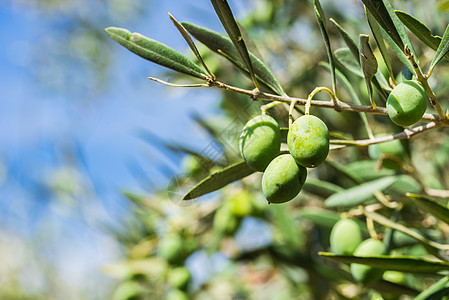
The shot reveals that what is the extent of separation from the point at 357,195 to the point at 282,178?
571mm

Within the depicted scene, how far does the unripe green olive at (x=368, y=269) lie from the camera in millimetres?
959

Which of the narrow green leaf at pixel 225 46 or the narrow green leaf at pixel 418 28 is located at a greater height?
the narrow green leaf at pixel 225 46

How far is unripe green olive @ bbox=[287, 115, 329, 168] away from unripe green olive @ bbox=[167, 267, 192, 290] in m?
1.15

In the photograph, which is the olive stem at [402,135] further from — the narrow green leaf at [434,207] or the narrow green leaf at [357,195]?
the narrow green leaf at [357,195]

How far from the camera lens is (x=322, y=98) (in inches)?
73.3

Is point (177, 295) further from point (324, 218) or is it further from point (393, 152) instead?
point (393, 152)

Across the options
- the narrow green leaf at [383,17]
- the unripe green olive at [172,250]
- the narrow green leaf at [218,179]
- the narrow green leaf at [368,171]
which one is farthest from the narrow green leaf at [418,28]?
the unripe green olive at [172,250]

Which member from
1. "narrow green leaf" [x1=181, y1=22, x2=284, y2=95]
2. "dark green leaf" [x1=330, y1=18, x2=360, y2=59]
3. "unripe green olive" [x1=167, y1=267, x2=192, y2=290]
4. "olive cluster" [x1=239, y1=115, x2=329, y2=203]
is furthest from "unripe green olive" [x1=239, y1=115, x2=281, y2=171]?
"unripe green olive" [x1=167, y1=267, x2=192, y2=290]

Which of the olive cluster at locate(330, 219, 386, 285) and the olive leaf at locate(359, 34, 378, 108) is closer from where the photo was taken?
the olive leaf at locate(359, 34, 378, 108)

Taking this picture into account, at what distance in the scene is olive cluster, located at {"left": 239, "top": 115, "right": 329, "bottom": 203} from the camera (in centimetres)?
67

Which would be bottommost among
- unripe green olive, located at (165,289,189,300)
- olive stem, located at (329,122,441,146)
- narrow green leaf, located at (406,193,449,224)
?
unripe green olive, located at (165,289,189,300)

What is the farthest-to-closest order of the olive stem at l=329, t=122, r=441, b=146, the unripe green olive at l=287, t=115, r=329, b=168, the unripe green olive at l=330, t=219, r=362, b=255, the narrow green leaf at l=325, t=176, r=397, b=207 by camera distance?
the narrow green leaf at l=325, t=176, r=397, b=207 < the unripe green olive at l=330, t=219, r=362, b=255 < the olive stem at l=329, t=122, r=441, b=146 < the unripe green olive at l=287, t=115, r=329, b=168

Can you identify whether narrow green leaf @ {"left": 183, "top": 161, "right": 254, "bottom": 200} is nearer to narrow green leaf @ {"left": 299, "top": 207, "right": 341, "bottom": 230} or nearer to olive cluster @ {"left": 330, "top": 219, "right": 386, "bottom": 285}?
olive cluster @ {"left": 330, "top": 219, "right": 386, "bottom": 285}

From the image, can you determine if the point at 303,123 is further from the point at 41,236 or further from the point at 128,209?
the point at 41,236
